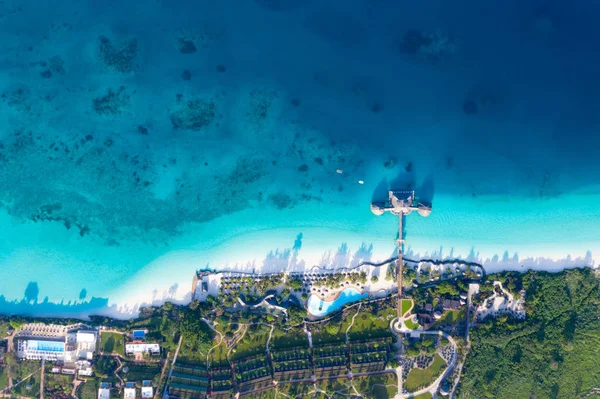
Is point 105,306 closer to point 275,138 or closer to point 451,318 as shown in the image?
point 275,138

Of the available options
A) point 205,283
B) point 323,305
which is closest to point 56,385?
point 205,283

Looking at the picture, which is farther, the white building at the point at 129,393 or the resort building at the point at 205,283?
the resort building at the point at 205,283

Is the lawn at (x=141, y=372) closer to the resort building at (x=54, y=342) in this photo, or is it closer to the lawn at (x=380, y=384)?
the resort building at (x=54, y=342)

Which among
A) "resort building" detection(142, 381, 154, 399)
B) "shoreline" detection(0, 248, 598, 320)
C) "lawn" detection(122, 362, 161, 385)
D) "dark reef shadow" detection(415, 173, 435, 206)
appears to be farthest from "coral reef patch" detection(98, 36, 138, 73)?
"dark reef shadow" detection(415, 173, 435, 206)

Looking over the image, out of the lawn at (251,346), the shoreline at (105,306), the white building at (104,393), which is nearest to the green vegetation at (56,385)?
the white building at (104,393)

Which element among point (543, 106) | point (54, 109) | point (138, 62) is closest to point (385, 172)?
point (543, 106)
